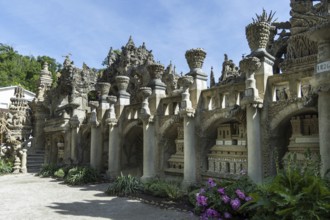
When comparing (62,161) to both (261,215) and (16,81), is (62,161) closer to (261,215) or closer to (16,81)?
(261,215)

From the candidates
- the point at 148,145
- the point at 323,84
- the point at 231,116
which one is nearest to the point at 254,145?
the point at 231,116

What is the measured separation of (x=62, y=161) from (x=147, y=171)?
1021 centimetres

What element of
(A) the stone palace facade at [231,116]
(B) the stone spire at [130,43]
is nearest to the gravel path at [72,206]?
(A) the stone palace facade at [231,116]

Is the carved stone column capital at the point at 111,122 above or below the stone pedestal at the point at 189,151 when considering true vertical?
above

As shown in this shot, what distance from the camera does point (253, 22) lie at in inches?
373

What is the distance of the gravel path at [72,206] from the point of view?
8.44m

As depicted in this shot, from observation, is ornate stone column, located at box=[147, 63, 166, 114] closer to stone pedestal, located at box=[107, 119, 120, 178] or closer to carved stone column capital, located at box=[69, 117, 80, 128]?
stone pedestal, located at box=[107, 119, 120, 178]

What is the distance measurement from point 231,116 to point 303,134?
2148 millimetres

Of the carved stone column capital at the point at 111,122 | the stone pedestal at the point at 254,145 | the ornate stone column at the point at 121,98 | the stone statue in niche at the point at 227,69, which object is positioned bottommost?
the stone pedestal at the point at 254,145

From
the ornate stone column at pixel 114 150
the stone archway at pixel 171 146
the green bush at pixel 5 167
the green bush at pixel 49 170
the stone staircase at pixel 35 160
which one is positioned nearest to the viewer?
the stone archway at pixel 171 146

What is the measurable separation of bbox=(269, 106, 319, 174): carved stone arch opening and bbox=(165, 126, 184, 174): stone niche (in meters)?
4.35

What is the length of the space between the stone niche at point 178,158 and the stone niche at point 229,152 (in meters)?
1.43

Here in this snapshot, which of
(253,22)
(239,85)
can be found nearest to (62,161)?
(239,85)

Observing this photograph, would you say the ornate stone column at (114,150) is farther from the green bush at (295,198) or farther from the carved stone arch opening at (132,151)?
the green bush at (295,198)
